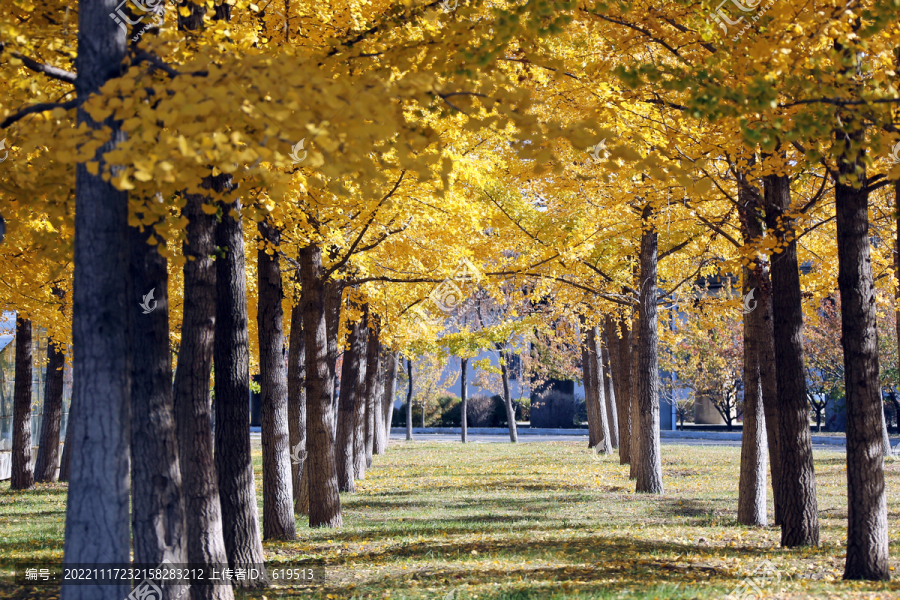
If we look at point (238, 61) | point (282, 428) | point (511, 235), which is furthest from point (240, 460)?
point (511, 235)

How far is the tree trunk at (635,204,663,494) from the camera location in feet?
48.9

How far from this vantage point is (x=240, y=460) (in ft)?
24.1

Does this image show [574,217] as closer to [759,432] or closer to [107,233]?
[759,432]

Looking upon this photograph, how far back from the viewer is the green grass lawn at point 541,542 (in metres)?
6.64

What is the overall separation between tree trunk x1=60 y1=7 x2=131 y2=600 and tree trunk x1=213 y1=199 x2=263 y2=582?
280cm

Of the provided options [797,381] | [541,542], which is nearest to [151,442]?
[541,542]

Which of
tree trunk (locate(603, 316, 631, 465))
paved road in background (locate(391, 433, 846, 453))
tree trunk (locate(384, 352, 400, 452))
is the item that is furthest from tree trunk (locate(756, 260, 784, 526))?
tree trunk (locate(384, 352, 400, 452))

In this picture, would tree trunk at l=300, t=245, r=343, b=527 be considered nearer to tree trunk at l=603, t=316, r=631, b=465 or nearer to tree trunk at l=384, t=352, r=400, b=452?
tree trunk at l=603, t=316, r=631, b=465

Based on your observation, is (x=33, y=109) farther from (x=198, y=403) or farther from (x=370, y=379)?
(x=370, y=379)

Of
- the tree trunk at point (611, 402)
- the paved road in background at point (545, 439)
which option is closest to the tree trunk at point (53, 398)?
the tree trunk at point (611, 402)

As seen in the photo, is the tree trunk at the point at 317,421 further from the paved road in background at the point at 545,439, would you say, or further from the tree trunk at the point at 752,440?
the paved road in background at the point at 545,439

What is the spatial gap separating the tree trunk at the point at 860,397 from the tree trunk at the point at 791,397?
1.10m

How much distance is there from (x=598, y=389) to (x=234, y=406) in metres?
18.7

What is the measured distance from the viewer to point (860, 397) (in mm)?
7125
